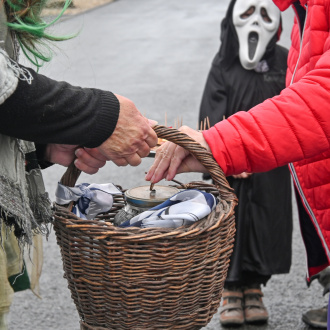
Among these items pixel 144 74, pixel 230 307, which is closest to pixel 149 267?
pixel 230 307

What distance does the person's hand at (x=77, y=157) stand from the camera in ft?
6.53

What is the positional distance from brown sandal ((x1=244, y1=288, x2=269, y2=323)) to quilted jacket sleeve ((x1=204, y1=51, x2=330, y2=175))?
1.76m

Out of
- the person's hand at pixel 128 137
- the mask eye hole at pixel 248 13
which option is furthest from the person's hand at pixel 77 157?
the mask eye hole at pixel 248 13

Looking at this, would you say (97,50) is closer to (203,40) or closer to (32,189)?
(203,40)

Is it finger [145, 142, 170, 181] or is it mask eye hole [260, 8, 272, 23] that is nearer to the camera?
finger [145, 142, 170, 181]

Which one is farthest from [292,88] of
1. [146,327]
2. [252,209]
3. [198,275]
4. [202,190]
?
[252,209]

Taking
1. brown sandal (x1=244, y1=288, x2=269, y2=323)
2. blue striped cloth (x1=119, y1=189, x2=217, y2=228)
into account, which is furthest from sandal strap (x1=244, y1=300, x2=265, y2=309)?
blue striped cloth (x1=119, y1=189, x2=217, y2=228)

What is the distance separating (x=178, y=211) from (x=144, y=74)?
773 cm

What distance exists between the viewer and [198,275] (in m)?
1.82

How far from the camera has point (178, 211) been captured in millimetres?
1860

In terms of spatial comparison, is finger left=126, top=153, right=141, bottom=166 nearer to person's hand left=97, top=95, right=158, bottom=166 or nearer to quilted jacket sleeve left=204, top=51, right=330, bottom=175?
person's hand left=97, top=95, right=158, bottom=166

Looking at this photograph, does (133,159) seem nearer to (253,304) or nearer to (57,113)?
(57,113)

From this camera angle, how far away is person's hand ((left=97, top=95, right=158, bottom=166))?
1.79 metres

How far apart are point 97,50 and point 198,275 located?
9816 millimetres
